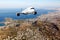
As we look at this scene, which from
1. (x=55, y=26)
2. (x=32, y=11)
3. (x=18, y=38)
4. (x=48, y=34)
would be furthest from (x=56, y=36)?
(x=32, y=11)

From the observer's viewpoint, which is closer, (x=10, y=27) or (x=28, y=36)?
(x=28, y=36)

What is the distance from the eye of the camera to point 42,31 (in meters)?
10.3

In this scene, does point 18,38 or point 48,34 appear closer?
point 18,38

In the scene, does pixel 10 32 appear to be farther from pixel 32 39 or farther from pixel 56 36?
pixel 56 36

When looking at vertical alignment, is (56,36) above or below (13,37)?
below

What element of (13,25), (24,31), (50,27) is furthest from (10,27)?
(50,27)

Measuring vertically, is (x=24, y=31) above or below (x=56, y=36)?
above

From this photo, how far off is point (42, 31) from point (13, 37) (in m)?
1.79

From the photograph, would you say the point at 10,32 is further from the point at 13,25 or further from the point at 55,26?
the point at 55,26

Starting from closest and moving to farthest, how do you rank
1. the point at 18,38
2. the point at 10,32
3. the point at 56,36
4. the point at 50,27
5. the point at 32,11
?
the point at 18,38 → the point at 10,32 → the point at 56,36 → the point at 50,27 → the point at 32,11

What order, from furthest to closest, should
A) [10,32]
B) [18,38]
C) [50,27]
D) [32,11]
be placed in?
[32,11]
[50,27]
[10,32]
[18,38]

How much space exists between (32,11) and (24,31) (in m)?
7.44

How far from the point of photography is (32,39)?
8992mm

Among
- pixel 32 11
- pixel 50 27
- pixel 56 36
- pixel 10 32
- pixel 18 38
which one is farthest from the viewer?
pixel 32 11
